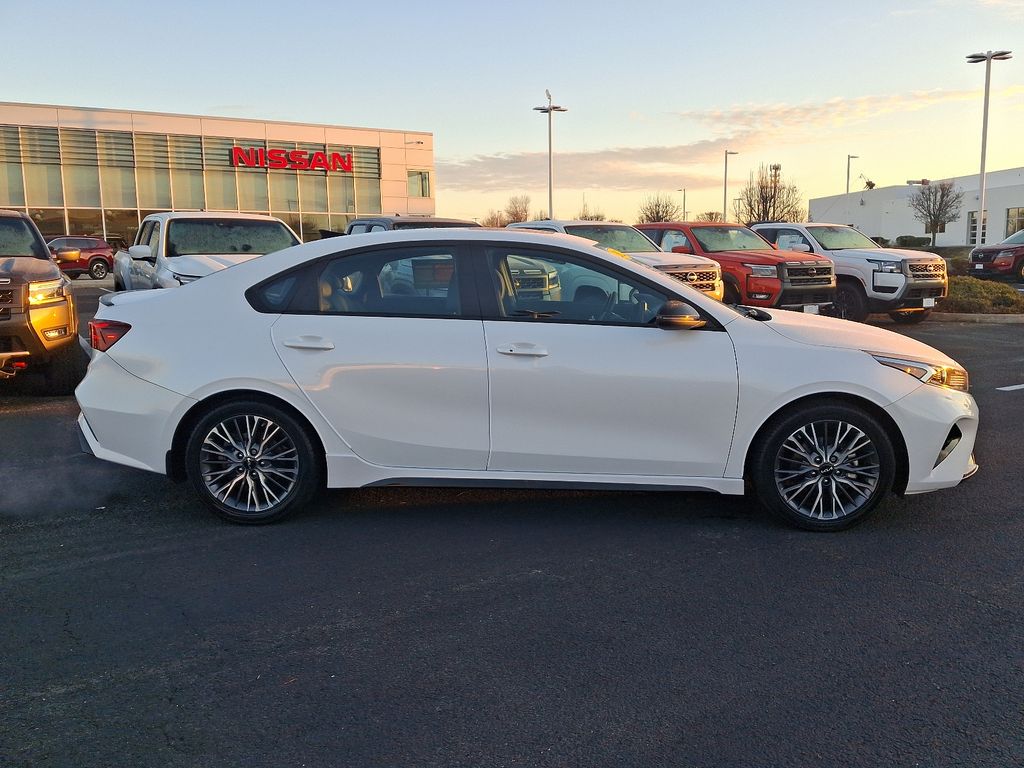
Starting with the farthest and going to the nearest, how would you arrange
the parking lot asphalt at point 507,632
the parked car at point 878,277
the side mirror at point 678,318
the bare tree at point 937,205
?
the bare tree at point 937,205 < the parked car at point 878,277 < the side mirror at point 678,318 < the parking lot asphalt at point 507,632

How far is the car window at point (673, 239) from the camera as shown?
53.2ft

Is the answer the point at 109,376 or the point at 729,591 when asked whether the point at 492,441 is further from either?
the point at 109,376

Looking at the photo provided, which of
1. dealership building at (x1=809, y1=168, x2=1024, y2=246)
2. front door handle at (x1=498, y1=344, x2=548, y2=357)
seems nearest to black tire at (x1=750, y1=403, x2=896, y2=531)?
front door handle at (x1=498, y1=344, x2=548, y2=357)

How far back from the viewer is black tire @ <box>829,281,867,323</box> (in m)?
15.9

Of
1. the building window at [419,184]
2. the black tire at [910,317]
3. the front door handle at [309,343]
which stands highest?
the building window at [419,184]

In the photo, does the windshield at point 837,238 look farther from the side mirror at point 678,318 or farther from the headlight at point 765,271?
the side mirror at point 678,318

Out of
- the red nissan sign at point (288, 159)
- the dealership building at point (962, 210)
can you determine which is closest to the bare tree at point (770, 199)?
the dealership building at point (962, 210)

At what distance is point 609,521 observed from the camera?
5250 millimetres

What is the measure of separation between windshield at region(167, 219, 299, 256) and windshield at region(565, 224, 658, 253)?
4879 mm

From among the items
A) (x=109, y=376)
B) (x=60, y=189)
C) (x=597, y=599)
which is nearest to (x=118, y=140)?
(x=60, y=189)

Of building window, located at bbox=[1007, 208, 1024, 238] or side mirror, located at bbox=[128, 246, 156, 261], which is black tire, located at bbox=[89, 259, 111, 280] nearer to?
side mirror, located at bbox=[128, 246, 156, 261]

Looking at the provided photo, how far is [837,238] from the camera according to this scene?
17.2m

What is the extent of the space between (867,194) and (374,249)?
84242 millimetres

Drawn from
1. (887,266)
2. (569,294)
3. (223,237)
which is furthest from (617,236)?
(569,294)
